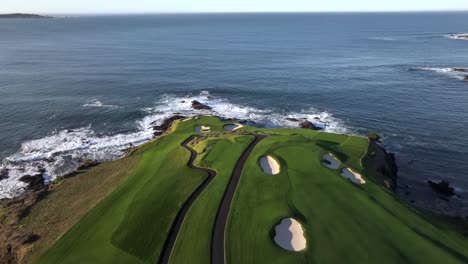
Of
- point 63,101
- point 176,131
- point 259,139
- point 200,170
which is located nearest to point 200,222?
point 200,170

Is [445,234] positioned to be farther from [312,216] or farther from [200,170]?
[200,170]

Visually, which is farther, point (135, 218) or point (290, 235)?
point (135, 218)

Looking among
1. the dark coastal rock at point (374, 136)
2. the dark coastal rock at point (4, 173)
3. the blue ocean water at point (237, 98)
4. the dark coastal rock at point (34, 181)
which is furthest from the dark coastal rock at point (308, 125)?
the dark coastal rock at point (4, 173)

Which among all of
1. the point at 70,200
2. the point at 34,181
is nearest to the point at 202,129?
the point at 70,200

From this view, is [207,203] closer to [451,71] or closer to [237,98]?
[237,98]

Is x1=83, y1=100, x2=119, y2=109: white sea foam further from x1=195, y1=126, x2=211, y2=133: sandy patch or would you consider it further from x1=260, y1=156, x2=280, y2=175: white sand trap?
x1=260, y1=156, x2=280, y2=175: white sand trap

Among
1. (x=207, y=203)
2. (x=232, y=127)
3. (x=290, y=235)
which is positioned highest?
(x=207, y=203)

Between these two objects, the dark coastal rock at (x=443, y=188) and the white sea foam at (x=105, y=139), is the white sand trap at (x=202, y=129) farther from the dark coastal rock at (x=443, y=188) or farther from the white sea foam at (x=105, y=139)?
the dark coastal rock at (x=443, y=188)
